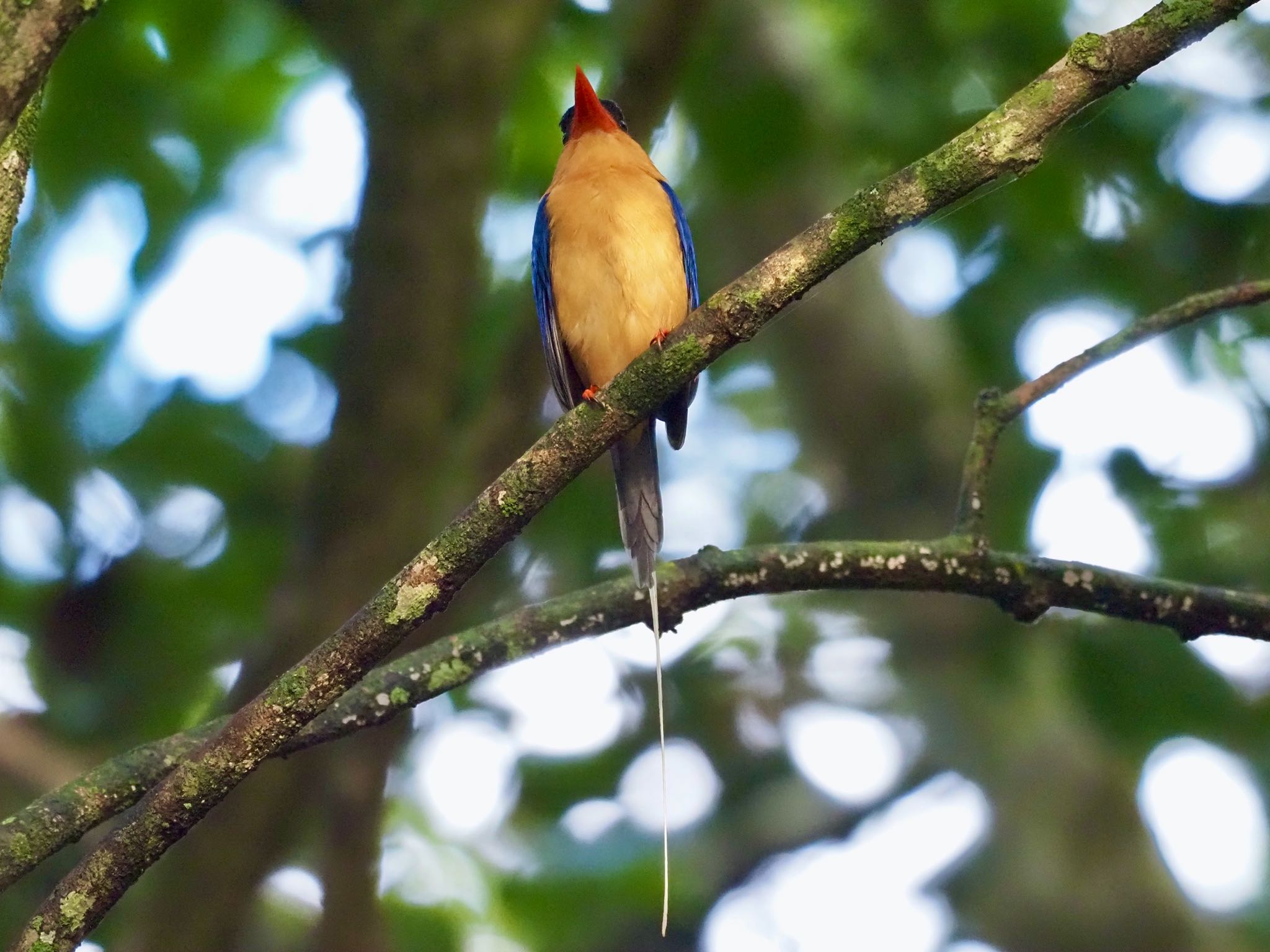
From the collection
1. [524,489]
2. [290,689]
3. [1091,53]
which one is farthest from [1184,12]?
[290,689]

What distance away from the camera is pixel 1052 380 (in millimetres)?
3227

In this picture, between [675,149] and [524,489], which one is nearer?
[524,489]

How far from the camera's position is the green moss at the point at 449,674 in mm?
2814

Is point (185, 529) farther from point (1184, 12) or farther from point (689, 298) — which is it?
point (1184, 12)

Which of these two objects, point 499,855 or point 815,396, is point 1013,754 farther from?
point 499,855

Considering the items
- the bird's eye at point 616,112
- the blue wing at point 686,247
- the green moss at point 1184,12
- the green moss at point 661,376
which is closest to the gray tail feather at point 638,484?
the blue wing at point 686,247

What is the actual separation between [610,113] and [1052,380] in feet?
5.93

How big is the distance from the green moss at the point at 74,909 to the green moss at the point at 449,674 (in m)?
0.80

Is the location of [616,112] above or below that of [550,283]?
above

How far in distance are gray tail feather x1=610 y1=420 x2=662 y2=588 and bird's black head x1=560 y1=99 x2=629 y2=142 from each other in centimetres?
94

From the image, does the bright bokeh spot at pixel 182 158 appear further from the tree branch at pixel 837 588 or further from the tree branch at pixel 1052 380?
the tree branch at pixel 1052 380

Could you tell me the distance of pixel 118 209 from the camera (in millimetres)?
4414

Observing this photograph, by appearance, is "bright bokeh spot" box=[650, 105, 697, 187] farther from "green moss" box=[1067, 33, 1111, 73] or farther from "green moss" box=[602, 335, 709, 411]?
"green moss" box=[1067, 33, 1111, 73]

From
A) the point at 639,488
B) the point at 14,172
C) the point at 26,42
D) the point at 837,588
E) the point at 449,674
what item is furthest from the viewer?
the point at 639,488
